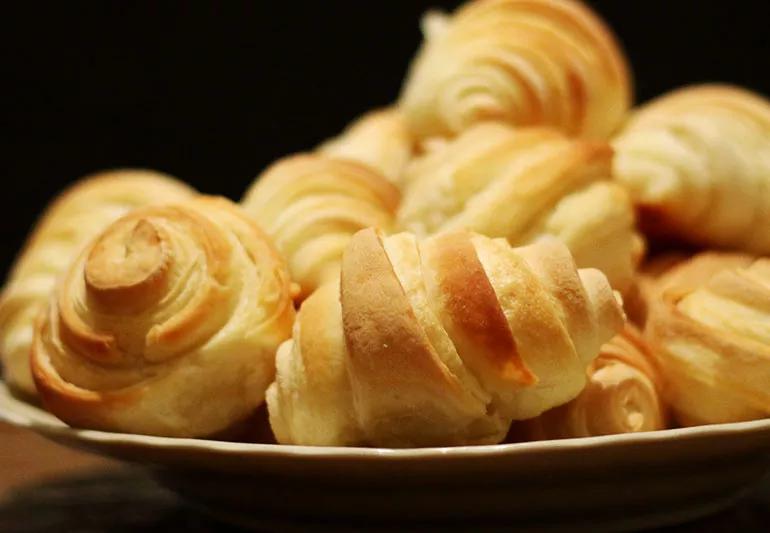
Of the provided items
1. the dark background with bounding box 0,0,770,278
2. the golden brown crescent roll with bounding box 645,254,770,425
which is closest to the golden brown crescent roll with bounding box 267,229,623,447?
the golden brown crescent roll with bounding box 645,254,770,425

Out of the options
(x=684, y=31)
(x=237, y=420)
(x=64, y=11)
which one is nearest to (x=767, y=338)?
(x=237, y=420)

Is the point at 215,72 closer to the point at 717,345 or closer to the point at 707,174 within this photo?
the point at 707,174

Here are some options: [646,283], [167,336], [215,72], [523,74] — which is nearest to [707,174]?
[646,283]

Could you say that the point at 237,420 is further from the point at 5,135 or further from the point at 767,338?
the point at 5,135

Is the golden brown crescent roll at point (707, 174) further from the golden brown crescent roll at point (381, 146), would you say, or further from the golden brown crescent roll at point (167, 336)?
the golden brown crescent roll at point (167, 336)

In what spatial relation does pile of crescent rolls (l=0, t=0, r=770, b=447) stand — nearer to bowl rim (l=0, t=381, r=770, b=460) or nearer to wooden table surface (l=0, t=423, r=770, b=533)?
bowl rim (l=0, t=381, r=770, b=460)
